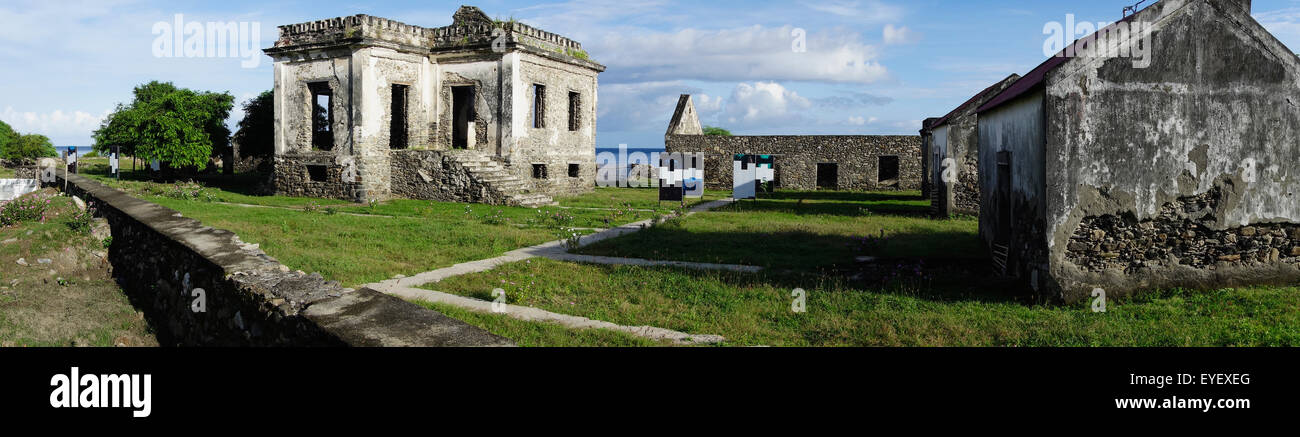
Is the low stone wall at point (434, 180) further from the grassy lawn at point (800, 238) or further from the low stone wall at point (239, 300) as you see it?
the low stone wall at point (239, 300)

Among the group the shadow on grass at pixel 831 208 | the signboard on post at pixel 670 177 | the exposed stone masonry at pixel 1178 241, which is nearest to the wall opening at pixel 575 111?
the signboard on post at pixel 670 177

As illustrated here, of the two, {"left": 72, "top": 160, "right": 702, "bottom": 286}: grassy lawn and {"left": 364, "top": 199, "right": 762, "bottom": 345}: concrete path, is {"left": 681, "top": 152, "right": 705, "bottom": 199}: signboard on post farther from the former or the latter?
{"left": 364, "top": 199, "right": 762, "bottom": 345}: concrete path

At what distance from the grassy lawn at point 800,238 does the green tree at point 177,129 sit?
20270 millimetres

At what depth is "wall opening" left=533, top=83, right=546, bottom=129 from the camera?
24.6 metres

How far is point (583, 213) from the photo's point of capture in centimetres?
1934

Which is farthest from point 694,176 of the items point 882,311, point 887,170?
point 882,311

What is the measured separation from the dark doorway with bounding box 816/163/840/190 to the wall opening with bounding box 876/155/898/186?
6.14 feet

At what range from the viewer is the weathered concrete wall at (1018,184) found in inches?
336

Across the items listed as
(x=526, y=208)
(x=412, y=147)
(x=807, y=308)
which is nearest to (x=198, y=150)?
(x=412, y=147)

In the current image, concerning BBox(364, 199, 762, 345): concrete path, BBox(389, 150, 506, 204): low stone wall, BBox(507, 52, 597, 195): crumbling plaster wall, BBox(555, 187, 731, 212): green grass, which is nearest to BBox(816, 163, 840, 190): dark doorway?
BBox(555, 187, 731, 212): green grass

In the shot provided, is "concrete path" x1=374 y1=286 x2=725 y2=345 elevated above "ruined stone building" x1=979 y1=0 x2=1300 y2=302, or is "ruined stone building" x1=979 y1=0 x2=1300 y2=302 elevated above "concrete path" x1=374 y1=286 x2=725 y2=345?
"ruined stone building" x1=979 y1=0 x2=1300 y2=302

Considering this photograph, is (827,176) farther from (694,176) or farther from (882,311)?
(882,311)
